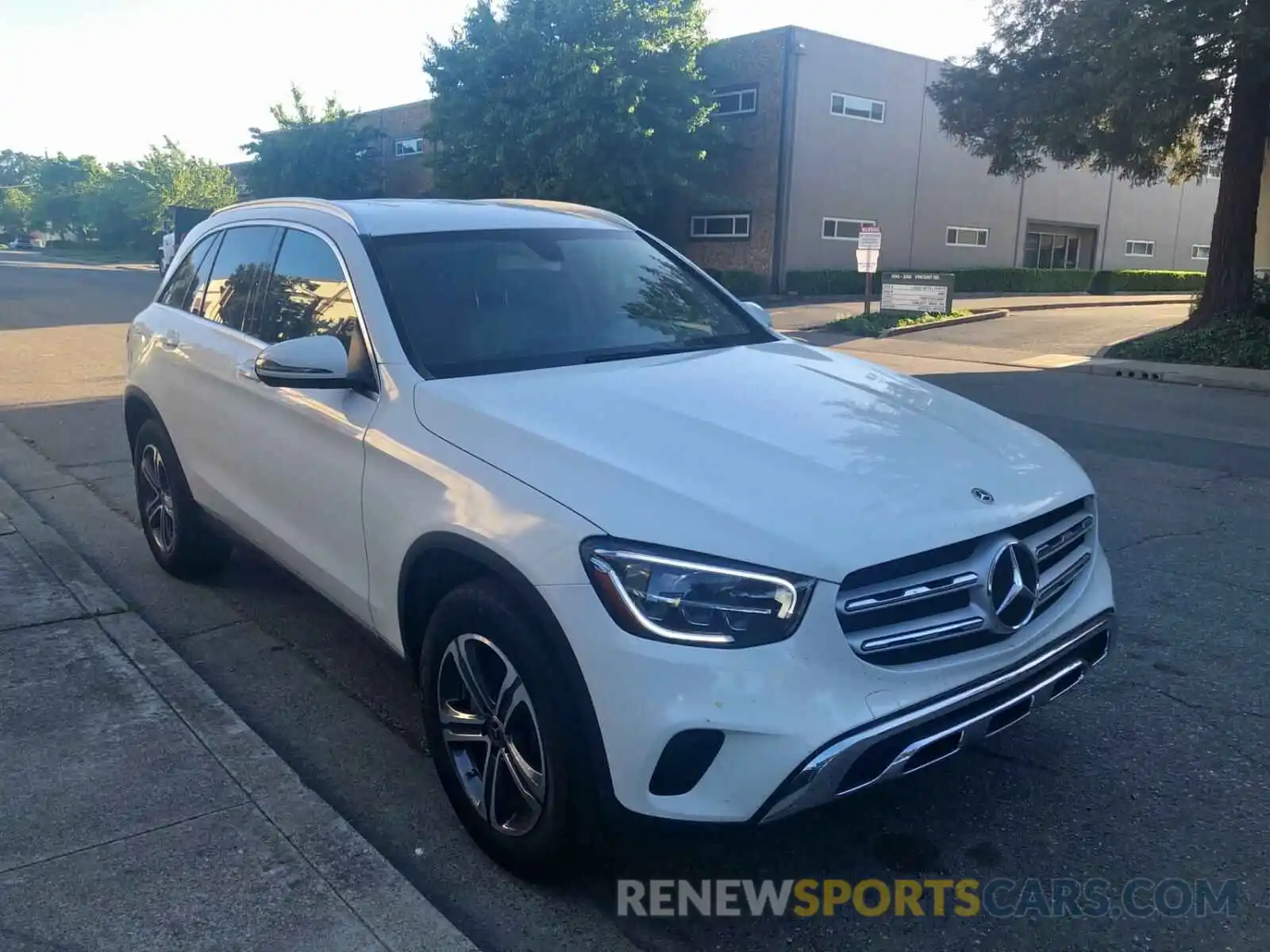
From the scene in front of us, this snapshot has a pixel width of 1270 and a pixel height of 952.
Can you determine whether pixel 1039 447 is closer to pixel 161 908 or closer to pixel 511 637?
pixel 511 637

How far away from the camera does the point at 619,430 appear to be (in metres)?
2.94

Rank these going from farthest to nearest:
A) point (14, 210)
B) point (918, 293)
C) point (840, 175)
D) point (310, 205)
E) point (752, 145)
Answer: point (14, 210) < point (840, 175) < point (752, 145) < point (918, 293) < point (310, 205)

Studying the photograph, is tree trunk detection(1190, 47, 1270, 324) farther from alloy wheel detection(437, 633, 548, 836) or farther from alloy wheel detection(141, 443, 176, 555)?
alloy wheel detection(437, 633, 548, 836)

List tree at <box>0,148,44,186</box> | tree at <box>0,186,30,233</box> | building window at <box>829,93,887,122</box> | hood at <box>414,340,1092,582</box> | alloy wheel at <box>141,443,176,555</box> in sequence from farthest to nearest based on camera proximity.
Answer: tree at <box>0,148,44,186</box>, tree at <box>0,186,30,233</box>, building window at <box>829,93,887,122</box>, alloy wheel at <box>141,443,176,555</box>, hood at <box>414,340,1092,582</box>

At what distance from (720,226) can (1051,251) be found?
53.2 feet

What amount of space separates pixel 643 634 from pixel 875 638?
55 cm

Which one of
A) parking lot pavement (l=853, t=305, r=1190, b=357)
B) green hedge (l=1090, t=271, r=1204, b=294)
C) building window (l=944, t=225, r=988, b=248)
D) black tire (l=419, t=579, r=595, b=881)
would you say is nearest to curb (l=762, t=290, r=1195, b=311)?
green hedge (l=1090, t=271, r=1204, b=294)

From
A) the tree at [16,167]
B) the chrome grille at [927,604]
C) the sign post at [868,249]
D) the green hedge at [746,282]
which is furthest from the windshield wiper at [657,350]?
the tree at [16,167]

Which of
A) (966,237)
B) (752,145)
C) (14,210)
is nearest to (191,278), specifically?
(752,145)

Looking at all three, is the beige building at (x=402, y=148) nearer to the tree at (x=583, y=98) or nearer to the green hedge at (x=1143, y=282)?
the tree at (x=583, y=98)

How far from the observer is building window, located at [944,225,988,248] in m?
39.8

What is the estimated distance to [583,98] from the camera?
31.3 metres

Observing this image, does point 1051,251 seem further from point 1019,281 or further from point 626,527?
point 626,527

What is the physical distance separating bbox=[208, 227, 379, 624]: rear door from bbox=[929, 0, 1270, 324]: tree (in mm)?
14301
